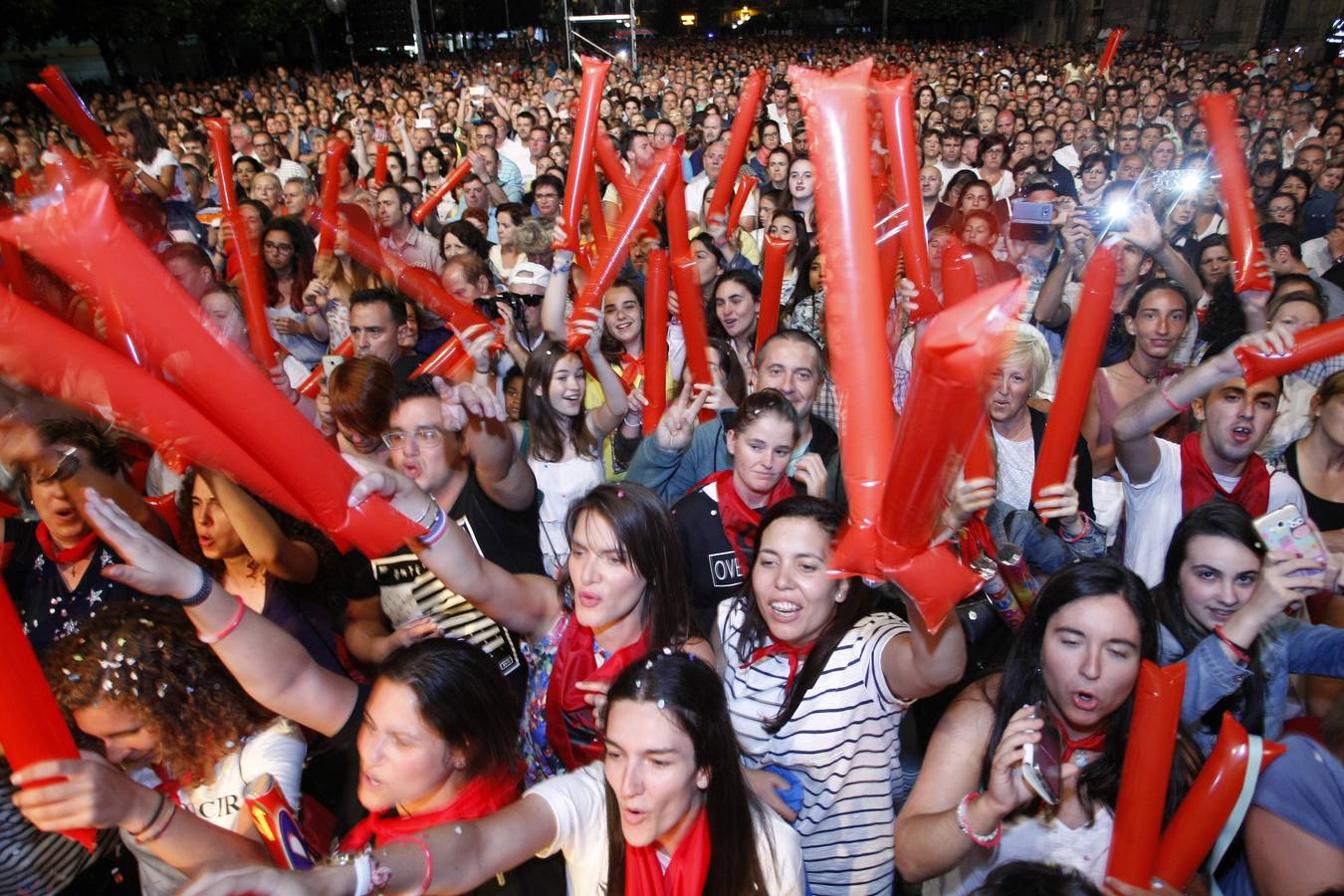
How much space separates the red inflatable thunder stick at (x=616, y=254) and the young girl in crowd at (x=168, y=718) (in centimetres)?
149

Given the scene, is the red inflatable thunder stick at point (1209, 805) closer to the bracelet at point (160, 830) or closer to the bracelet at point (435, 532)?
the bracelet at point (435, 532)

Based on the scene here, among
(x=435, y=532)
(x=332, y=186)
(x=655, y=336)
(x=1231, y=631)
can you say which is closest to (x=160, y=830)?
(x=435, y=532)

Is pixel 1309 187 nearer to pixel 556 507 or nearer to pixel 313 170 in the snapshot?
pixel 556 507

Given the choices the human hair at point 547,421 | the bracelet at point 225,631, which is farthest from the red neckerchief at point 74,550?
the human hair at point 547,421

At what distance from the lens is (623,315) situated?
3914mm

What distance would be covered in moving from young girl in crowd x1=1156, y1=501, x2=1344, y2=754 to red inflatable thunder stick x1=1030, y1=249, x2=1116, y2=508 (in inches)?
18.6

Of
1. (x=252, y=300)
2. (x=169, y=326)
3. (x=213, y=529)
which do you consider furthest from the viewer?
(x=252, y=300)

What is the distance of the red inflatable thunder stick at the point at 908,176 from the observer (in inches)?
81.5

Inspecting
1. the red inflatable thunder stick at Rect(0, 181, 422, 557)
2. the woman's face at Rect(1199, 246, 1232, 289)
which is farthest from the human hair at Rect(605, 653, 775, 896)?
the woman's face at Rect(1199, 246, 1232, 289)

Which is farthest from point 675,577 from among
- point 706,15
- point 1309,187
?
point 706,15

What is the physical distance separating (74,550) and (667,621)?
6.02 feet

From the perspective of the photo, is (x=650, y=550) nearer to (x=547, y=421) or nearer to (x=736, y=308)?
(x=547, y=421)

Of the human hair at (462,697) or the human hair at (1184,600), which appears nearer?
the human hair at (462,697)

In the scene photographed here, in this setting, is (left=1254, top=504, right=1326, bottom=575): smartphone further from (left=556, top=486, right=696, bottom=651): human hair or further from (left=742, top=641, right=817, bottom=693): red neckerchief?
(left=556, top=486, right=696, bottom=651): human hair
